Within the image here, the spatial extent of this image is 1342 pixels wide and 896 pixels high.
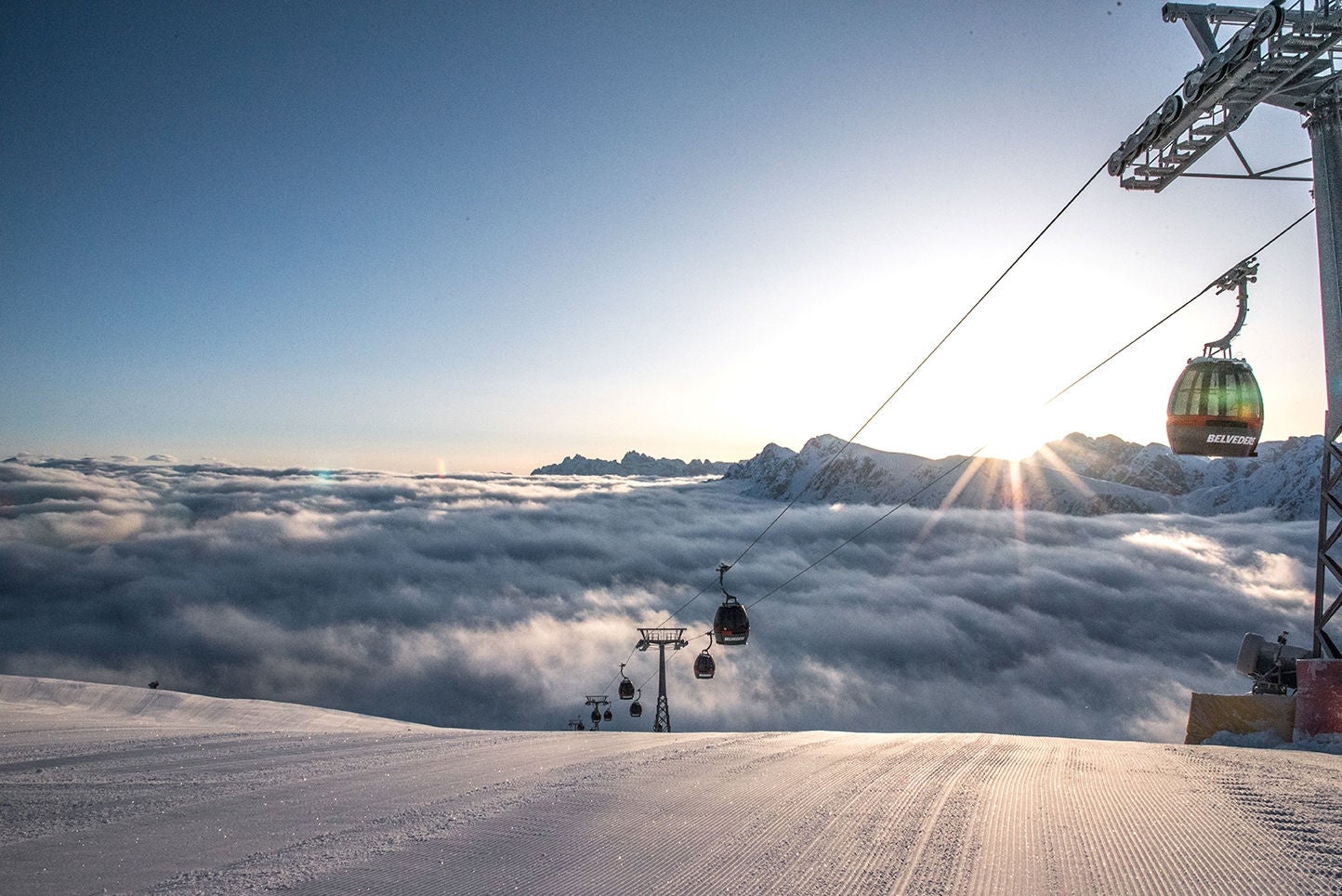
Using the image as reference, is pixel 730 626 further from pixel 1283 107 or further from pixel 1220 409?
pixel 1283 107

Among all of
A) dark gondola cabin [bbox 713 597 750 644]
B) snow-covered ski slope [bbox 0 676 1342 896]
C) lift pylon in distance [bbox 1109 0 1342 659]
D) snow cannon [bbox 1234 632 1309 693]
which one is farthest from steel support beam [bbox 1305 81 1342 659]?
dark gondola cabin [bbox 713 597 750 644]

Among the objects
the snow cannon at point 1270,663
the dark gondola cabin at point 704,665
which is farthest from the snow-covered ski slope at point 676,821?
the dark gondola cabin at point 704,665

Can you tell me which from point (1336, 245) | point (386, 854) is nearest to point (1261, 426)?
point (1336, 245)

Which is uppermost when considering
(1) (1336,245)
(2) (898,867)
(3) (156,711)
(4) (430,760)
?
(1) (1336,245)

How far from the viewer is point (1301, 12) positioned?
10000 millimetres

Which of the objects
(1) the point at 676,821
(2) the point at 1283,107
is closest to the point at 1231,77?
(2) the point at 1283,107

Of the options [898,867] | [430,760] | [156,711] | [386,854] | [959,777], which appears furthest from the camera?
[156,711]

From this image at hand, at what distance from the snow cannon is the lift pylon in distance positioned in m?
2.43

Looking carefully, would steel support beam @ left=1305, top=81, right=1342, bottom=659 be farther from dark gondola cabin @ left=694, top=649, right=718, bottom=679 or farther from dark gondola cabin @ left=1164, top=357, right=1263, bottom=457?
dark gondola cabin @ left=694, top=649, right=718, bottom=679

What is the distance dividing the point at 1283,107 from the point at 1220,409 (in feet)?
17.5

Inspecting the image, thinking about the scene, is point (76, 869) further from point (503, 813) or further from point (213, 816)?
point (503, 813)

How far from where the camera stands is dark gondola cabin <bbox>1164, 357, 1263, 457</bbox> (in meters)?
13.1

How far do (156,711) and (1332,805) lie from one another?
2983 centimetres

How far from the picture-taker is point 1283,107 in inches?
492
